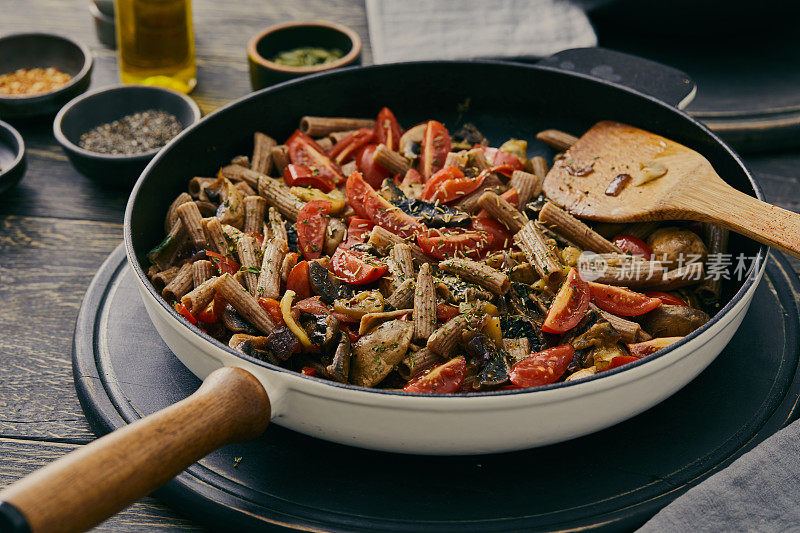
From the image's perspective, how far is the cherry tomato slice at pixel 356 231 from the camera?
6.63 feet

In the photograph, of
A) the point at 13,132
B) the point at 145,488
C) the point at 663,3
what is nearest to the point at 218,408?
the point at 145,488

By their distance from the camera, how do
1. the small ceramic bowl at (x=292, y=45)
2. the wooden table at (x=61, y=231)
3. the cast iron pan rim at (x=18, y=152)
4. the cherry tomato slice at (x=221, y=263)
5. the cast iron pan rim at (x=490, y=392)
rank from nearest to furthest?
the cast iron pan rim at (x=490, y=392), the wooden table at (x=61, y=231), the cherry tomato slice at (x=221, y=263), the cast iron pan rim at (x=18, y=152), the small ceramic bowl at (x=292, y=45)

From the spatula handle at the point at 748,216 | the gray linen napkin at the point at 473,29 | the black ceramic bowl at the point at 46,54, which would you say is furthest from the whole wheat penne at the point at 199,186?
the spatula handle at the point at 748,216

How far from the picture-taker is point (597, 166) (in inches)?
87.7

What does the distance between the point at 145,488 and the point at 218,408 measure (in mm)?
183

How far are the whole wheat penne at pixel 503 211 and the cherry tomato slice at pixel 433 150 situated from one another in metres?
0.29

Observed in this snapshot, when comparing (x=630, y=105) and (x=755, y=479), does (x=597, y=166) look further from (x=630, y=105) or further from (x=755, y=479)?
(x=755, y=479)

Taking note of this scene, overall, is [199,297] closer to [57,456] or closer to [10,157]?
[57,456]

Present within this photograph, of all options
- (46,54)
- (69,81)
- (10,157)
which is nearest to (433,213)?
(10,157)

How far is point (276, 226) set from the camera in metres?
2.07

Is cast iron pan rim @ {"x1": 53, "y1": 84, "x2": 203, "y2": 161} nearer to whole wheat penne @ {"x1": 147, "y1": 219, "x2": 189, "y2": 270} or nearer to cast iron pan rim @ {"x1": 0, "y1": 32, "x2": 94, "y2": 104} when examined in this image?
cast iron pan rim @ {"x1": 0, "y1": 32, "x2": 94, "y2": 104}

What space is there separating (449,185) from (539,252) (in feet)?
1.15

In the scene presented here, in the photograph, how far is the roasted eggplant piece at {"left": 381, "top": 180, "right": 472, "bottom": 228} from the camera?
2.03 meters

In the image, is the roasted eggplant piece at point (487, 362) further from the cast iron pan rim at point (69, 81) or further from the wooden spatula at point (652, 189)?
the cast iron pan rim at point (69, 81)
